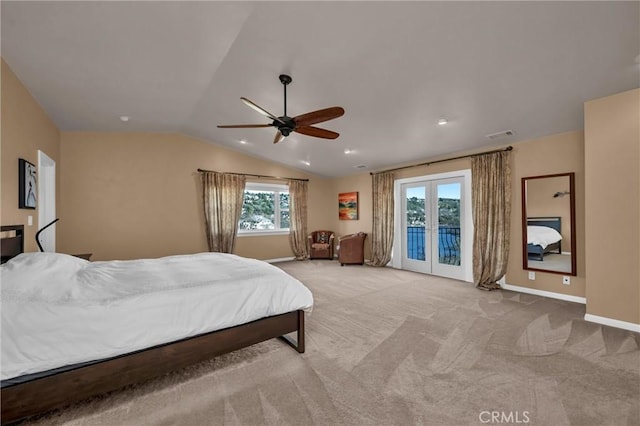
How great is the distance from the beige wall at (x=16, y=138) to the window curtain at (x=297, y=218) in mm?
4644

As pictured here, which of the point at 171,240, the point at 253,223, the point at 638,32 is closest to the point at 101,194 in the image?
the point at 171,240

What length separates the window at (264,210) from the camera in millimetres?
6578

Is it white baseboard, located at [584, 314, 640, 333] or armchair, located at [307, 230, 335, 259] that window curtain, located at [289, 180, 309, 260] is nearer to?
armchair, located at [307, 230, 335, 259]

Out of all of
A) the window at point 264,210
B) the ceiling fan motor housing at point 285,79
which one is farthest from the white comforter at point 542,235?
the window at point 264,210

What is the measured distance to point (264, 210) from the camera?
6.89m

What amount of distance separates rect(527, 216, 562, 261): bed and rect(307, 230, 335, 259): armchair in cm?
427

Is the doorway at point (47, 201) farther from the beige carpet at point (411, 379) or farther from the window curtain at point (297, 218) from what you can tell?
the window curtain at point (297, 218)

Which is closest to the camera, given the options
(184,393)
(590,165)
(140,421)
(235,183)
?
(140,421)

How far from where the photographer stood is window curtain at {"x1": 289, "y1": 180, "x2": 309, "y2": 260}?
23.3 feet

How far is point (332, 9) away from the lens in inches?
83.0

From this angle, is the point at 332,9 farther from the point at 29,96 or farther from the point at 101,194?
the point at 101,194

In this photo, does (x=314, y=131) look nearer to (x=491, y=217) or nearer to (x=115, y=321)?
(x=115, y=321)

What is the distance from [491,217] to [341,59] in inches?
139

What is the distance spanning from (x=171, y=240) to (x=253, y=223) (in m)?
1.89
